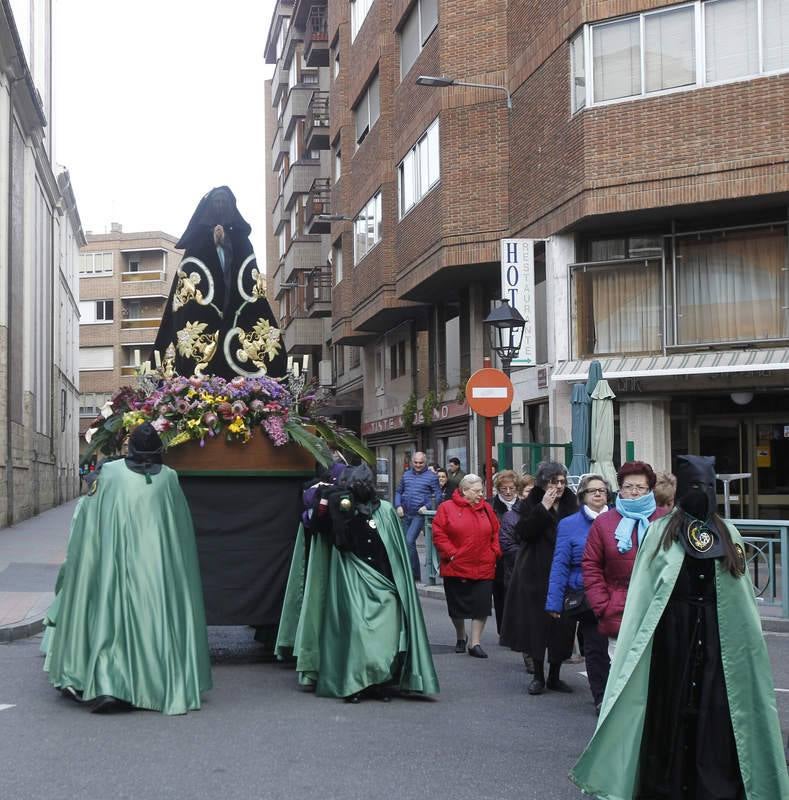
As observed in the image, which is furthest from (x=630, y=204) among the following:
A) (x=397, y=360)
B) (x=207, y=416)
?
(x=397, y=360)

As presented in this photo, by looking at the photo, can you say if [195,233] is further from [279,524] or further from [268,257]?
[268,257]

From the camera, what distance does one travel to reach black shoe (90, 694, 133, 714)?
8.15 metres

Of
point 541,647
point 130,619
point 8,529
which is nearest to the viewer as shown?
point 130,619

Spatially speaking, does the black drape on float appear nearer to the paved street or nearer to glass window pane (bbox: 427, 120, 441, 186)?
the paved street

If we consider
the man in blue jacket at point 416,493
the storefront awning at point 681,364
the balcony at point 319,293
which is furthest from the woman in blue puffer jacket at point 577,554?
the balcony at point 319,293

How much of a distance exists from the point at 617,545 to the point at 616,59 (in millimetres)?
16038

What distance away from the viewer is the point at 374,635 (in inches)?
350

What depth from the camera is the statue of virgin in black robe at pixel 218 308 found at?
1114 centimetres

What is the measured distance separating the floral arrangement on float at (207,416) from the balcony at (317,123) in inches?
1428

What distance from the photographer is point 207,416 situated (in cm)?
1046

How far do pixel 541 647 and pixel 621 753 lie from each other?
3659 millimetres

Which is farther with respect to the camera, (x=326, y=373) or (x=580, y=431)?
(x=326, y=373)

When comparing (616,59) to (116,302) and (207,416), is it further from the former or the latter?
(116,302)

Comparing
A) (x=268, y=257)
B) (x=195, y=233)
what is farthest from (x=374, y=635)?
(x=268, y=257)
